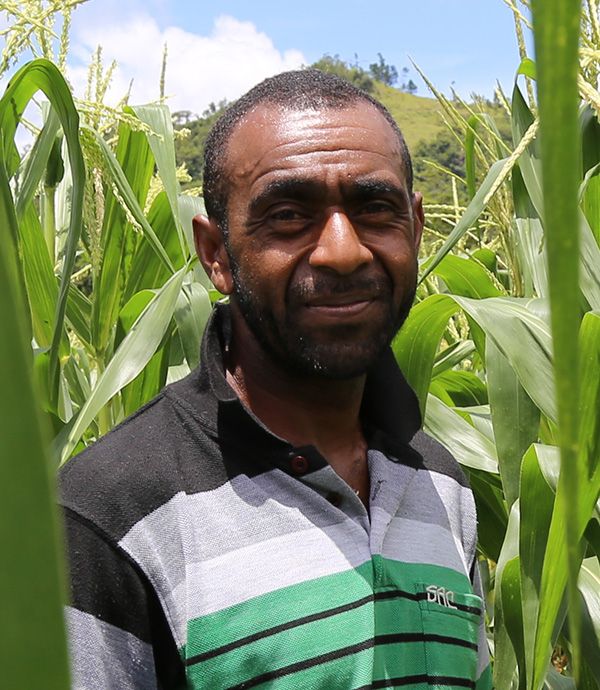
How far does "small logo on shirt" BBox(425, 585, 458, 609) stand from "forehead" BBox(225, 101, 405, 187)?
51cm

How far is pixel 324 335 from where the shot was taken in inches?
41.5

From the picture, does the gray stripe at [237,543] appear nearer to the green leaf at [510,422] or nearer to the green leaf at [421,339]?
the green leaf at [510,422]

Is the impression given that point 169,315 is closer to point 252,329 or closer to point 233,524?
point 252,329

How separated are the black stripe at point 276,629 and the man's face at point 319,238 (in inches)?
10.1

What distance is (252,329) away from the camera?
3.64 feet

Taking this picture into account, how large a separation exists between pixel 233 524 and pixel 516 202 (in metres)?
0.85

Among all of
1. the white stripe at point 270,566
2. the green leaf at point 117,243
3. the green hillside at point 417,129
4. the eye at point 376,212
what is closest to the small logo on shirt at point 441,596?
the white stripe at point 270,566

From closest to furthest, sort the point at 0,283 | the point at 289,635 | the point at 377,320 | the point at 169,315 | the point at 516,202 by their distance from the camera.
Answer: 1. the point at 0,283
2. the point at 289,635
3. the point at 377,320
4. the point at 169,315
5. the point at 516,202

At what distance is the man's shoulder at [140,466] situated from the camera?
0.94 m

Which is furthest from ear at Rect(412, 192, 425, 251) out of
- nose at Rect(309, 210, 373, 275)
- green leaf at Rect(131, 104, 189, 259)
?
green leaf at Rect(131, 104, 189, 259)

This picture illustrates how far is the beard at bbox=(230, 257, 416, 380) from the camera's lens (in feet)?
3.42

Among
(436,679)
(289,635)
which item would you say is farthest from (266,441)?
(436,679)

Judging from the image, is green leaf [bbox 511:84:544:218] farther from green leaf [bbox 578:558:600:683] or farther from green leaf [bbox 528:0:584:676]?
green leaf [bbox 528:0:584:676]

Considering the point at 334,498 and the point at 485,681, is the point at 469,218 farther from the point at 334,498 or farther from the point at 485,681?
the point at 485,681
